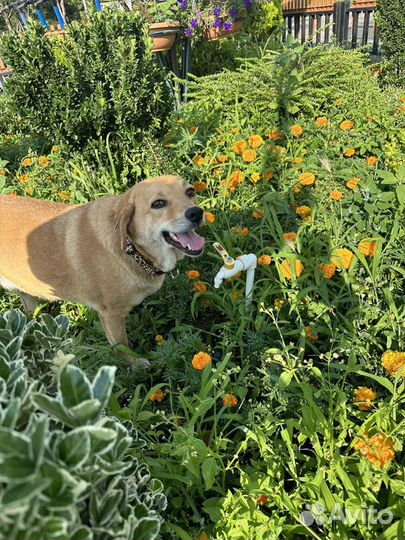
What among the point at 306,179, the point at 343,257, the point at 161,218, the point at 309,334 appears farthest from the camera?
the point at 306,179

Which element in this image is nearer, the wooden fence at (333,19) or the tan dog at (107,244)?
the tan dog at (107,244)

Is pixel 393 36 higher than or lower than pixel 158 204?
higher

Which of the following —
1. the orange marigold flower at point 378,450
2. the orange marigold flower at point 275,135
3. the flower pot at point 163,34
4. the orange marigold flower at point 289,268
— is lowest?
the orange marigold flower at point 378,450

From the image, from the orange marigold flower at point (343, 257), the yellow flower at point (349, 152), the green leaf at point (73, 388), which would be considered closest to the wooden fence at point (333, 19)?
the yellow flower at point (349, 152)

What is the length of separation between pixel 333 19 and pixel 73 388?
9513mm

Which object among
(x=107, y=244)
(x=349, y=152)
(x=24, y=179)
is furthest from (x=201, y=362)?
(x=24, y=179)

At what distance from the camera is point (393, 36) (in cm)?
580

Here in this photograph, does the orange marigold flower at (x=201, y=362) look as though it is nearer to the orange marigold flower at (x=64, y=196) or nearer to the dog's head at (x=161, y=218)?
the dog's head at (x=161, y=218)

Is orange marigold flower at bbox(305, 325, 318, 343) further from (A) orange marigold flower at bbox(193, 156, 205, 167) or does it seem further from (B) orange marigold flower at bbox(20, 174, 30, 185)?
(B) orange marigold flower at bbox(20, 174, 30, 185)

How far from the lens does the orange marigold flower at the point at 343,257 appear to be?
235 centimetres

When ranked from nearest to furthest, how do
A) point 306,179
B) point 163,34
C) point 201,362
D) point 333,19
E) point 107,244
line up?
point 201,362 → point 107,244 → point 306,179 → point 163,34 → point 333,19

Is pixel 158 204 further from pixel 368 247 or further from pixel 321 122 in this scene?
pixel 321 122

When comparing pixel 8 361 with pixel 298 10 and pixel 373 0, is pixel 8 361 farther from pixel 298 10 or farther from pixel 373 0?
pixel 298 10

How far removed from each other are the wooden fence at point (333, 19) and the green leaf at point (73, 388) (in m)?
7.21
